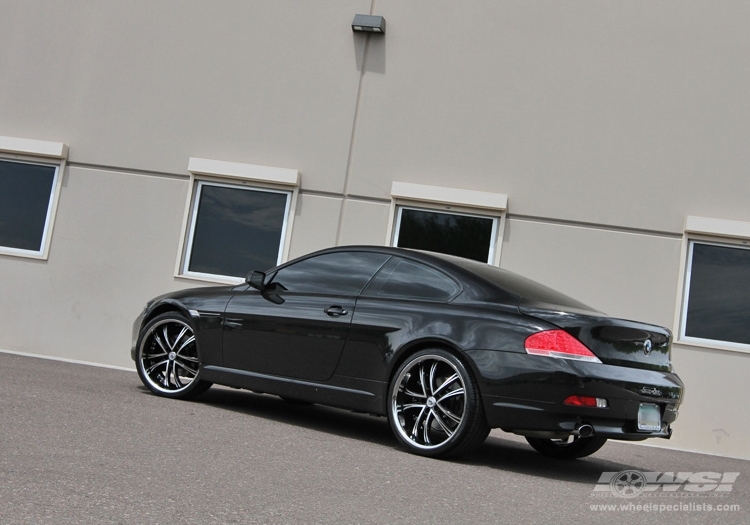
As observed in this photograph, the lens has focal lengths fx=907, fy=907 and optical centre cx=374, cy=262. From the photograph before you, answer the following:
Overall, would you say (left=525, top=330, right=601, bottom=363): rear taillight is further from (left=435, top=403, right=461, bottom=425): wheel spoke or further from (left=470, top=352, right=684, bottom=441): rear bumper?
(left=435, top=403, right=461, bottom=425): wheel spoke

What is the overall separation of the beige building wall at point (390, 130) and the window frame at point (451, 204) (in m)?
0.13

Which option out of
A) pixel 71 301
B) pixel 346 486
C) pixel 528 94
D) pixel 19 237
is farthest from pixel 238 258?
pixel 346 486

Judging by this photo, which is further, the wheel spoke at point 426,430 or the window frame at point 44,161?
the window frame at point 44,161

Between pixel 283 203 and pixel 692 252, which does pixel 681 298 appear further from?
pixel 283 203

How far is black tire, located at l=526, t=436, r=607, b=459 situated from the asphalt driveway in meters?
0.11

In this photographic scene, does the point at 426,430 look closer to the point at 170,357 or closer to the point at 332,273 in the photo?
the point at 332,273

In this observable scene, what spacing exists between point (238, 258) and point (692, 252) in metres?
5.18

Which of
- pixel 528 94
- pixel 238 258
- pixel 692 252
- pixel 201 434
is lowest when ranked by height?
pixel 201 434

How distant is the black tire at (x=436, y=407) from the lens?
5.57m

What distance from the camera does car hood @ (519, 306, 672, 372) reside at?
5.48m

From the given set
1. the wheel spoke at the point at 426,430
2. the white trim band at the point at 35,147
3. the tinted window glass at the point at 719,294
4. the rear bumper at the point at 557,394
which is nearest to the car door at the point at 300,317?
the wheel spoke at the point at 426,430

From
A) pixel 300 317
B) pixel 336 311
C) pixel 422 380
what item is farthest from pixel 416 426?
pixel 300 317

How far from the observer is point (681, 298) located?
9836 mm

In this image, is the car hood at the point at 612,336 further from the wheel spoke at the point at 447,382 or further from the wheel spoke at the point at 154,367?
the wheel spoke at the point at 154,367
